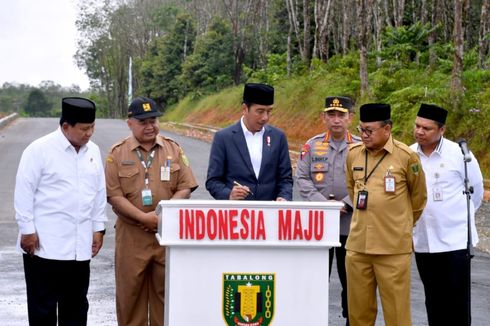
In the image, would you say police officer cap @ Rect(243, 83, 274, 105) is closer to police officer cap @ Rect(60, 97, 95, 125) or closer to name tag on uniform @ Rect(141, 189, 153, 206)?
name tag on uniform @ Rect(141, 189, 153, 206)

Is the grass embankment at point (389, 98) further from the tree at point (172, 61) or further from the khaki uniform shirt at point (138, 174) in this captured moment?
the tree at point (172, 61)

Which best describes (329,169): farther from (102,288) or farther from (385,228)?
(102,288)

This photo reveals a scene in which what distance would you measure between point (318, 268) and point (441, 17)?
126 ft

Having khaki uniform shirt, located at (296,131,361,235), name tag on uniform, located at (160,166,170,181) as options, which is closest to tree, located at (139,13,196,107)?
khaki uniform shirt, located at (296,131,361,235)

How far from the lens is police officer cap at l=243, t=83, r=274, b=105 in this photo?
6.98 meters

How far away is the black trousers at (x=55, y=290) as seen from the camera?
658 centimetres

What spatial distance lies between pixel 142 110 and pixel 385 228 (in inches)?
76.4

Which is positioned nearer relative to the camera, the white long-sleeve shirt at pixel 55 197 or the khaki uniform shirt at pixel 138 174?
the white long-sleeve shirt at pixel 55 197

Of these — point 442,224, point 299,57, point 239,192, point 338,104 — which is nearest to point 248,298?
point 239,192

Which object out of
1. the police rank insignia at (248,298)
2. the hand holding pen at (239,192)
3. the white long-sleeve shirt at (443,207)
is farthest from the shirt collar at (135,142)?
the white long-sleeve shirt at (443,207)

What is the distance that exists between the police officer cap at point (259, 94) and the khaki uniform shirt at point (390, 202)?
2.85 feet

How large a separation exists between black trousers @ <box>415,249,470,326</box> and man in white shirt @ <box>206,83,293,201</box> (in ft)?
3.96

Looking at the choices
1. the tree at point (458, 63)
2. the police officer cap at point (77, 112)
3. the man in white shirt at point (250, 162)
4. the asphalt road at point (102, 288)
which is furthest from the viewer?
the tree at point (458, 63)

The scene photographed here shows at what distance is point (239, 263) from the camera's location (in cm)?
541
